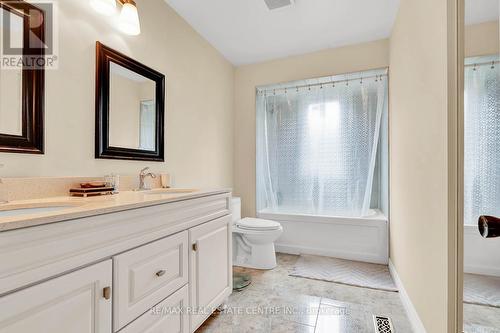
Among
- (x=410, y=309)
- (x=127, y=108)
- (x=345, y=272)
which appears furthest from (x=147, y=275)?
(x=345, y=272)

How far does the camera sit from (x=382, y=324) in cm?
154

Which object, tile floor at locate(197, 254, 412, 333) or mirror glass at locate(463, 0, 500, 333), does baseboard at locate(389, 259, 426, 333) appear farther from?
mirror glass at locate(463, 0, 500, 333)

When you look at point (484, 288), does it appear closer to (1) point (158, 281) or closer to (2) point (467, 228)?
(2) point (467, 228)

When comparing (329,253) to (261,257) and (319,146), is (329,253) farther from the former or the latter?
(319,146)

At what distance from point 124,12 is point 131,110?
600mm

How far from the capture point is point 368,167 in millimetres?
2609

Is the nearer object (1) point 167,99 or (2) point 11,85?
(2) point 11,85

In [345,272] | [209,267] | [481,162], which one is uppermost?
[481,162]

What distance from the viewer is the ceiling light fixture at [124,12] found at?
54.0 inches

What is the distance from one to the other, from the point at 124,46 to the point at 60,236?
4.52 ft

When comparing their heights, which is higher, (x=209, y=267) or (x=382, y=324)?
(x=209, y=267)

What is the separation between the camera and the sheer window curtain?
2.42 feet

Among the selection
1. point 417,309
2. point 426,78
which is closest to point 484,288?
point 417,309

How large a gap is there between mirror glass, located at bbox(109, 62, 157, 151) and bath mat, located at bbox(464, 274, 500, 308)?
6.21 ft
